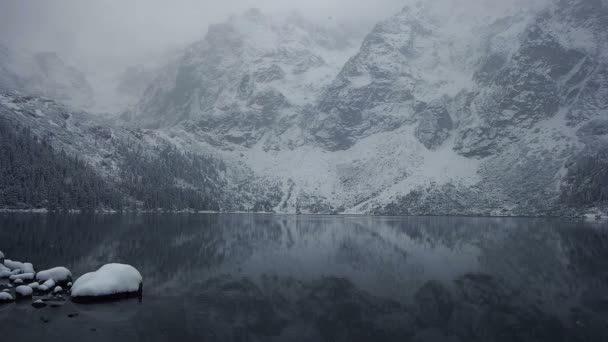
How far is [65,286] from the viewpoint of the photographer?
35781mm

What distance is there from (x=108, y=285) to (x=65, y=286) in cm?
601

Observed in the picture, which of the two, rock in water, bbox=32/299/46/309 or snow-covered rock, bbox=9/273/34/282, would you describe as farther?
snow-covered rock, bbox=9/273/34/282

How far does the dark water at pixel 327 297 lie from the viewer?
25.7m

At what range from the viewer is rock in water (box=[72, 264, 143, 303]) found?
31.8 metres

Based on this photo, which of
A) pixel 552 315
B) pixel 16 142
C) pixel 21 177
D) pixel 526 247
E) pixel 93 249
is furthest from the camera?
pixel 16 142

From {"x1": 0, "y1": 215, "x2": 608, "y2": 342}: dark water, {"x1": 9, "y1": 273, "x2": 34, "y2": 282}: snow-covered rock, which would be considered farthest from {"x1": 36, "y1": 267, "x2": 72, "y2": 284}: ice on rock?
{"x1": 0, "y1": 215, "x2": 608, "y2": 342}: dark water

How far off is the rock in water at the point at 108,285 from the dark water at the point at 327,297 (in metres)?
1.31

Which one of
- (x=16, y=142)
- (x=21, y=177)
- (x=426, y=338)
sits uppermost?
Answer: (x=16, y=142)

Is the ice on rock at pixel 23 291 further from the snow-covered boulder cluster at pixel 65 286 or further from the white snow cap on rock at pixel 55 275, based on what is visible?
the white snow cap on rock at pixel 55 275

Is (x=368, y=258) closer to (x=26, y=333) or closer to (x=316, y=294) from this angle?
(x=316, y=294)

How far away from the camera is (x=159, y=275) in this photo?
42219mm

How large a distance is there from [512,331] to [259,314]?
17431 mm

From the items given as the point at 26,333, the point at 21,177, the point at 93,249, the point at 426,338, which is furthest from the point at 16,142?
the point at 426,338

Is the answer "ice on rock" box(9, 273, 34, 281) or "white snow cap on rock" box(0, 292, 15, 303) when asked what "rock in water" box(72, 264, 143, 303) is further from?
"ice on rock" box(9, 273, 34, 281)
